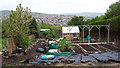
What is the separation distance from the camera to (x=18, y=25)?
25.0 ft

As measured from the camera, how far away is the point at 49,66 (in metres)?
5.21

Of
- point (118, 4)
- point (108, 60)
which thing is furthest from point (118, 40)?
point (118, 4)

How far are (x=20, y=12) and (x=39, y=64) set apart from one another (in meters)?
3.78

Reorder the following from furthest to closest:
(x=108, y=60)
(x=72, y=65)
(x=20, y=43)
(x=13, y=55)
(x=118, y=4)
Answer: (x=118, y=4) → (x=20, y=43) → (x=13, y=55) → (x=108, y=60) → (x=72, y=65)

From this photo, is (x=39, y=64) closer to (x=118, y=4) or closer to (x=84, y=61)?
(x=84, y=61)

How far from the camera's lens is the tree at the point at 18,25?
744cm

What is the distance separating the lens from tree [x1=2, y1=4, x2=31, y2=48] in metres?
7.44

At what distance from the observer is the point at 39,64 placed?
5.27m

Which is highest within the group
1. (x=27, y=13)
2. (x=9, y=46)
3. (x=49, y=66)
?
(x=27, y=13)

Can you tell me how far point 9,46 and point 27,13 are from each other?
2221mm

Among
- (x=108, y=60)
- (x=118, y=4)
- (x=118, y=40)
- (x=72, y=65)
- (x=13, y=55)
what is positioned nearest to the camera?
(x=72, y=65)

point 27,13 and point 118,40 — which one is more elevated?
point 27,13

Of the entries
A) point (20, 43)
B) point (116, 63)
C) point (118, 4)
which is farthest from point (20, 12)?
point (118, 4)

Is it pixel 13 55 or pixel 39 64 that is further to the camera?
pixel 13 55
